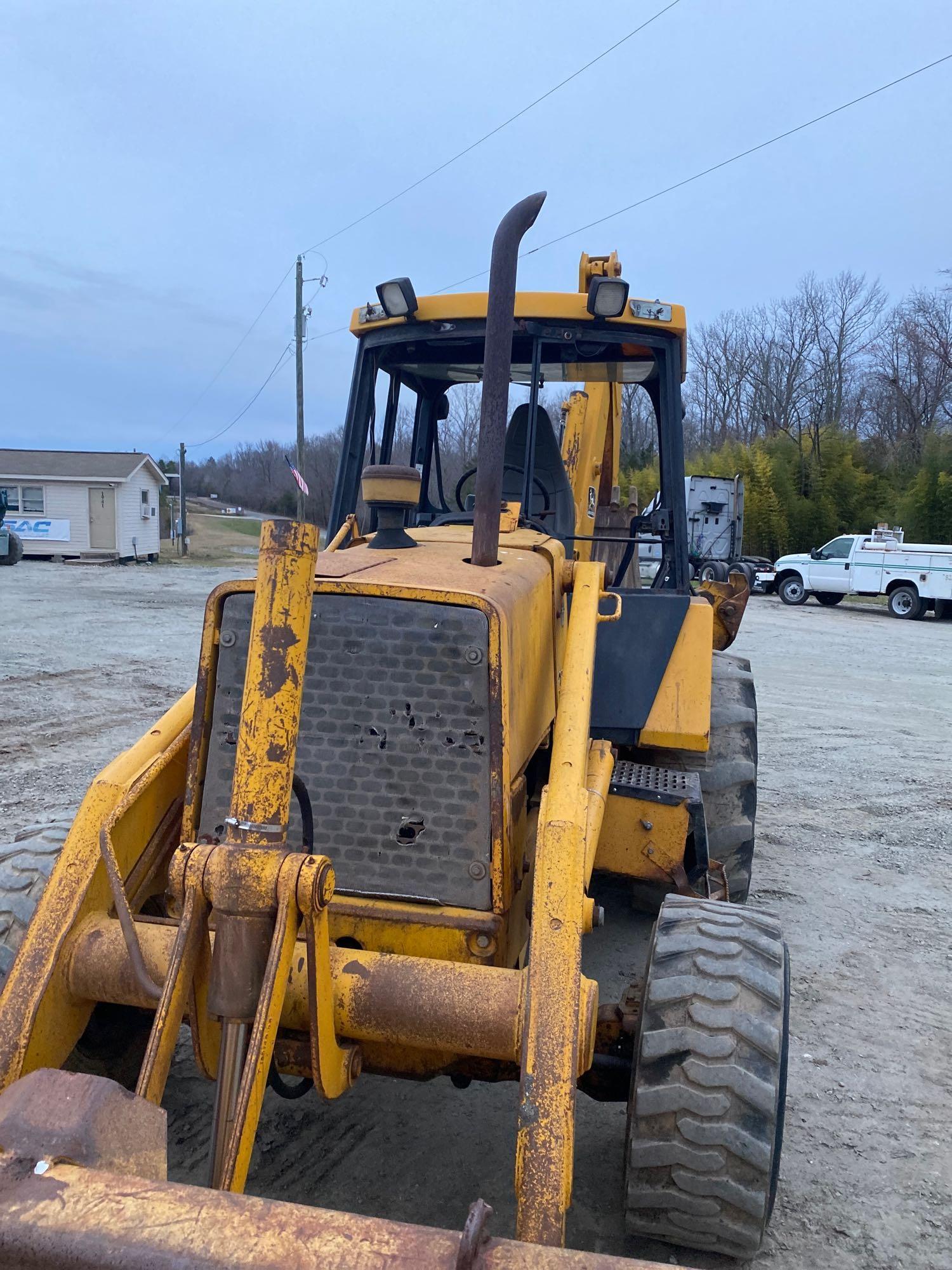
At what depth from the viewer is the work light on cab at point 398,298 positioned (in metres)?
3.96

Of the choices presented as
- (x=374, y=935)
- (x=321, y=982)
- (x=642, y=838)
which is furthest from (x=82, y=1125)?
(x=642, y=838)

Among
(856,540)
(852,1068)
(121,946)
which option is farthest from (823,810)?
(856,540)

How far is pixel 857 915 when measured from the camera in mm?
5156

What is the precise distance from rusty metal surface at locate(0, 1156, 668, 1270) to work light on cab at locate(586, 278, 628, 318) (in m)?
3.19

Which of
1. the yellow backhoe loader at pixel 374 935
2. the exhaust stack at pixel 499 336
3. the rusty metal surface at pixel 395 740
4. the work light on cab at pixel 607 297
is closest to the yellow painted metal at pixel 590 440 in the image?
the work light on cab at pixel 607 297

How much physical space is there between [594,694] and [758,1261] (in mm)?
1992

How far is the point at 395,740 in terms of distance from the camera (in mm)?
2521

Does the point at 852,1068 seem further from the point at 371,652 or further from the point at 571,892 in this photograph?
the point at 371,652

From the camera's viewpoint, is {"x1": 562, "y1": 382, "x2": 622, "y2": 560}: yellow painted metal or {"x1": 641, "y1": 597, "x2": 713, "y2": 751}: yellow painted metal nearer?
{"x1": 641, "y1": 597, "x2": 713, "y2": 751}: yellow painted metal

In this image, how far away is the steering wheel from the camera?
4152 millimetres

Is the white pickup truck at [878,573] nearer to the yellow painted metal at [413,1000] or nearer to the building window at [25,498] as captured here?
the yellow painted metal at [413,1000]

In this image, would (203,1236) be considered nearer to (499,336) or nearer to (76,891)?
(76,891)

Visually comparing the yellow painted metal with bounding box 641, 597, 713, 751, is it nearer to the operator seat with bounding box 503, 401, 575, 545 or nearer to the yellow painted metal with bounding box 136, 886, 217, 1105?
the operator seat with bounding box 503, 401, 575, 545

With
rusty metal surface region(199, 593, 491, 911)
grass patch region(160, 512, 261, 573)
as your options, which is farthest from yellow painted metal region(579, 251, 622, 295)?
grass patch region(160, 512, 261, 573)
